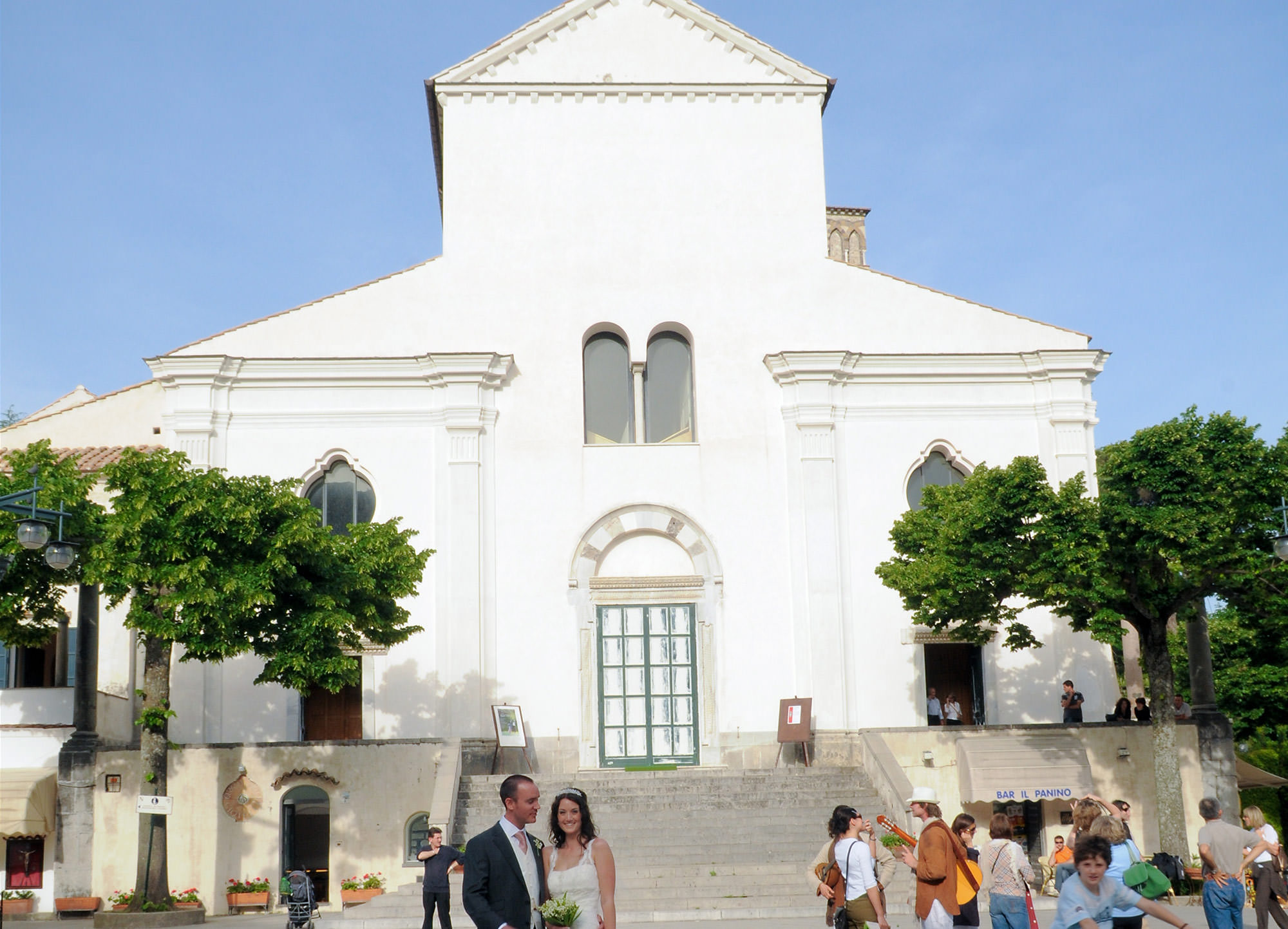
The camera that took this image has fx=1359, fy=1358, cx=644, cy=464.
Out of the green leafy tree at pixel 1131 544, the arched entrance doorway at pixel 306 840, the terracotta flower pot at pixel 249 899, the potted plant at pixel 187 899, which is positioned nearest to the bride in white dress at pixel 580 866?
the arched entrance doorway at pixel 306 840

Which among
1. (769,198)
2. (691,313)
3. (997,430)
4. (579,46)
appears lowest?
(997,430)

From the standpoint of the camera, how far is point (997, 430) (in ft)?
88.8

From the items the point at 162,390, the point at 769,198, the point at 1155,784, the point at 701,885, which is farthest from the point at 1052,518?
the point at 162,390

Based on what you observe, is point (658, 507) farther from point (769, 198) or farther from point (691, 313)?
point (769, 198)

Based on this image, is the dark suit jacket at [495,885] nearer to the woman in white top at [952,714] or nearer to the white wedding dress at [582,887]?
the white wedding dress at [582,887]

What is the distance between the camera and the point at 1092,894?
856 cm

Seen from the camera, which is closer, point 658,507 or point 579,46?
point 658,507

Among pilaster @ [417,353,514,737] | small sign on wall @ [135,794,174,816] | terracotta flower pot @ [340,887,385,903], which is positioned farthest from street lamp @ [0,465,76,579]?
pilaster @ [417,353,514,737]

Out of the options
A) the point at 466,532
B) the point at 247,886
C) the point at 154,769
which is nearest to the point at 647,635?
the point at 466,532

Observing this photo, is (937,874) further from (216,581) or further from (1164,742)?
(1164,742)

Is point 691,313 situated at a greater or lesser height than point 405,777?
greater

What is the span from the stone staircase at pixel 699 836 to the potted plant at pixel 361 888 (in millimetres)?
1891

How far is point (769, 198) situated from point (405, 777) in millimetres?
13637

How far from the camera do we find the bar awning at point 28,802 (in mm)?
21938
